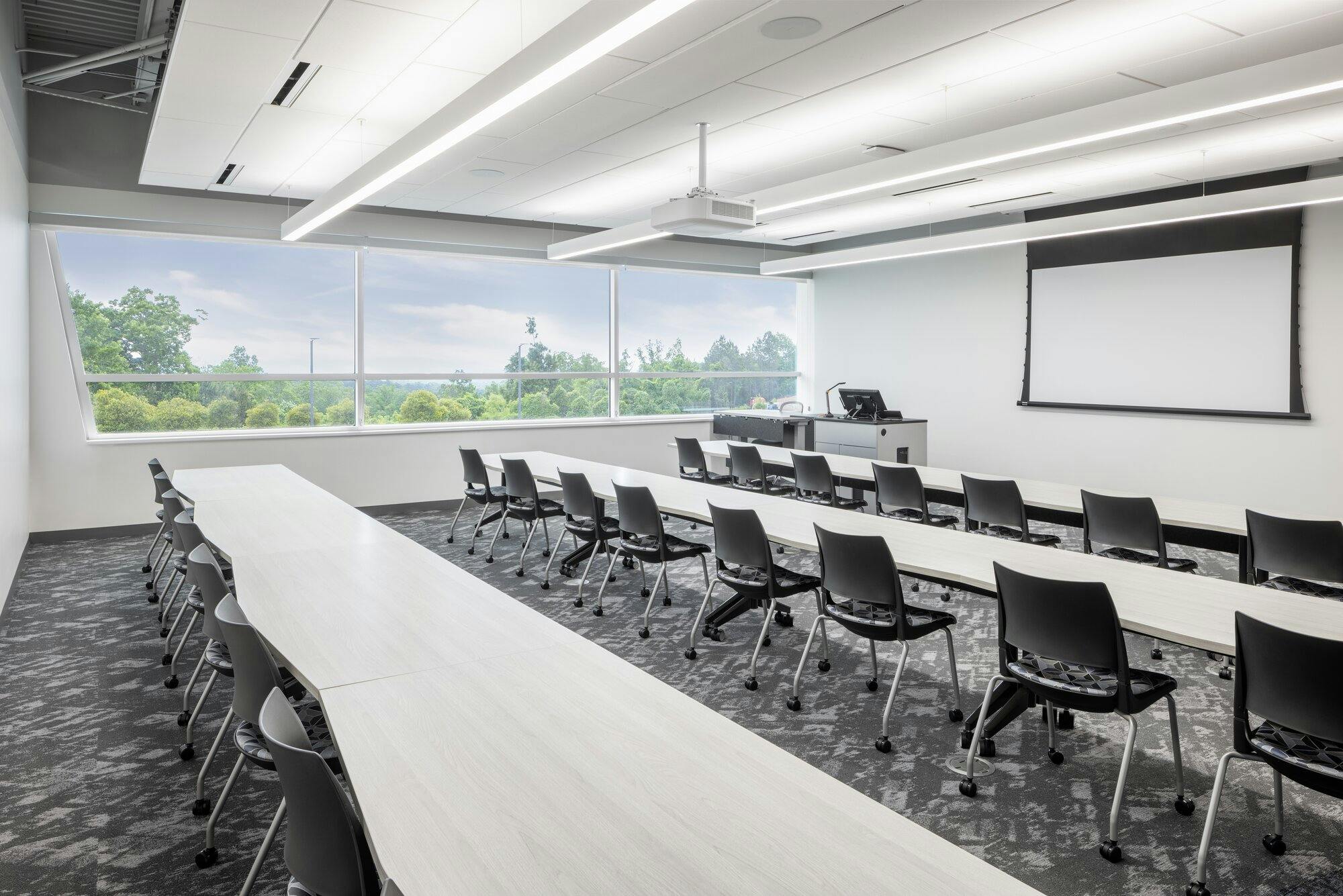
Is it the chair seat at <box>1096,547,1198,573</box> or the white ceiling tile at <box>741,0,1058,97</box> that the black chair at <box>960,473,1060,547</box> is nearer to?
the chair seat at <box>1096,547,1198,573</box>

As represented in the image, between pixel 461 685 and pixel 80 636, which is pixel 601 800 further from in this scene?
pixel 80 636

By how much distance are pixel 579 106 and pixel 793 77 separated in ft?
4.17

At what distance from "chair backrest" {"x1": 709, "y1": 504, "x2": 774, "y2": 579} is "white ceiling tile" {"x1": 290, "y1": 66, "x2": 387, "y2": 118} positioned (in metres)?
2.99

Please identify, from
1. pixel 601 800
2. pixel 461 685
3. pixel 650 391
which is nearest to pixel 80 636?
pixel 461 685

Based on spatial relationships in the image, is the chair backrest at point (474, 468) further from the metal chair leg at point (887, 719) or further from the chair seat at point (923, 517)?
the metal chair leg at point (887, 719)

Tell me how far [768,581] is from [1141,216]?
4.09m

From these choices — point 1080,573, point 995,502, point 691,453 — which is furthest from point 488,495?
point 1080,573

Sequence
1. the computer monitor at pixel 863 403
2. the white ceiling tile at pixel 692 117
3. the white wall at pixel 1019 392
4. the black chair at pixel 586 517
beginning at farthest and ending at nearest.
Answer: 1. the computer monitor at pixel 863 403
2. the white wall at pixel 1019 392
3. the black chair at pixel 586 517
4. the white ceiling tile at pixel 692 117

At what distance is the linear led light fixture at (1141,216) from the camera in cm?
521

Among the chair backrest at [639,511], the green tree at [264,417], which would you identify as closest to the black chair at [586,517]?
the chair backrest at [639,511]

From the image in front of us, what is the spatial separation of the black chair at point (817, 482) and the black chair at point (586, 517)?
167 centimetres

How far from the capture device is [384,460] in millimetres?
8664

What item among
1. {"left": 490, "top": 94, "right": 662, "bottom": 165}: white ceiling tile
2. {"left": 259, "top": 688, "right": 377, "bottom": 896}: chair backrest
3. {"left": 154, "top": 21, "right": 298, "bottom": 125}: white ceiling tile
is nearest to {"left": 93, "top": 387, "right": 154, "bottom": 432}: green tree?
{"left": 154, "top": 21, "right": 298, "bottom": 125}: white ceiling tile

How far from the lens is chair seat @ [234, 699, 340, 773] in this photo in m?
2.28
